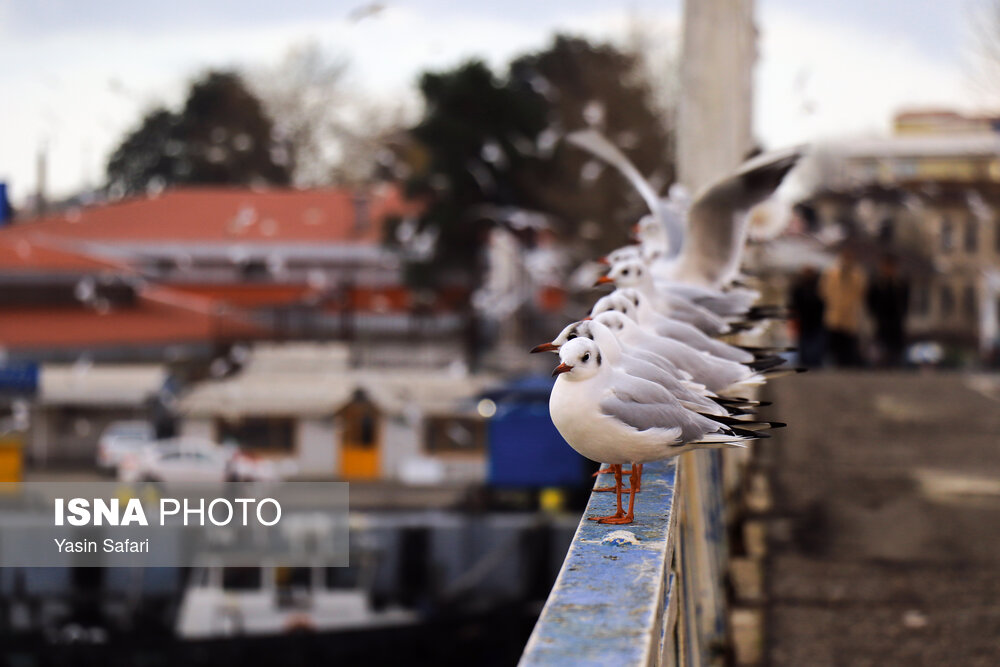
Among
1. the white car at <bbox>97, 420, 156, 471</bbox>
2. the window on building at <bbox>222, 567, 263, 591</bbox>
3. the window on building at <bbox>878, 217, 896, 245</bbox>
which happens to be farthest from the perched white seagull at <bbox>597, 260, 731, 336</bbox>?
the white car at <bbox>97, 420, 156, 471</bbox>

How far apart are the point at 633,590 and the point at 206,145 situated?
46.8 m

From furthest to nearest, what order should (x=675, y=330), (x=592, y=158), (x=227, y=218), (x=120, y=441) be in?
(x=227, y=218) < (x=592, y=158) < (x=120, y=441) < (x=675, y=330)

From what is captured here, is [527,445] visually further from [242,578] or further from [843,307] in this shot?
[843,307]

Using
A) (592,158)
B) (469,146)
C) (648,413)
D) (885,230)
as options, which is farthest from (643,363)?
(592,158)

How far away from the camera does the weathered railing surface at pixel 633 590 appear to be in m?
2.01

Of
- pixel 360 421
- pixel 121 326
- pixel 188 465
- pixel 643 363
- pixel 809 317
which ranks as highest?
pixel 121 326

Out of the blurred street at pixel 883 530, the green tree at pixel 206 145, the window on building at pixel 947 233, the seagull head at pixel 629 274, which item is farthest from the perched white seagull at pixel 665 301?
the window on building at pixel 947 233

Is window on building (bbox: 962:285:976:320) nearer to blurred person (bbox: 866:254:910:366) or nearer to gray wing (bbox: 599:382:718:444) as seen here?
blurred person (bbox: 866:254:910:366)

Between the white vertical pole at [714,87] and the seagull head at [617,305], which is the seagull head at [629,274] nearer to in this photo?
the seagull head at [617,305]

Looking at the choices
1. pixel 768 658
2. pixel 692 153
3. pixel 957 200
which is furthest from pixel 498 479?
pixel 957 200

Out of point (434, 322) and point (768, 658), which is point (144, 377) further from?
point (768, 658)

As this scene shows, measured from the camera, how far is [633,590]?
230 cm

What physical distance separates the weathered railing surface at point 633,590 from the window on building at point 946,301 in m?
56.0

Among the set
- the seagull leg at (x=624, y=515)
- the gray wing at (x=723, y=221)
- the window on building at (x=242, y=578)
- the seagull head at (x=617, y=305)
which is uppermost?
the gray wing at (x=723, y=221)
